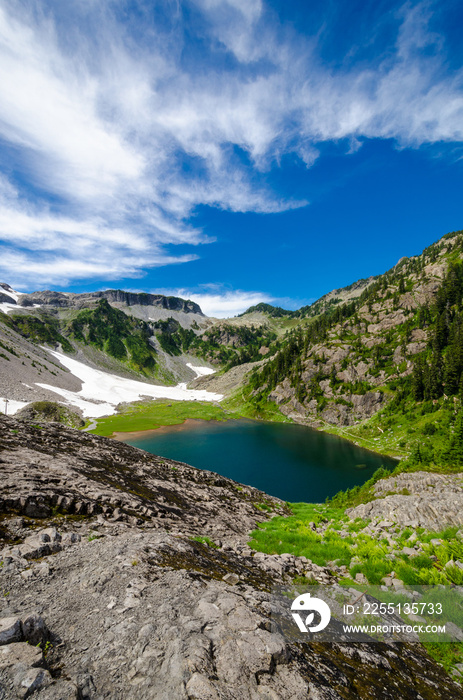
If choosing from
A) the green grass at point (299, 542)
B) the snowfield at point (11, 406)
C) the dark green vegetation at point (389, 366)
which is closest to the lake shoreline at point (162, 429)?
the snowfield at point (11, 406)

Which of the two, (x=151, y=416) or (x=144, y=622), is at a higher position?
(x=144, y=622)

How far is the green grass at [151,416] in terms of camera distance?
87387 mm

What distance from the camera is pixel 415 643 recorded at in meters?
7.49

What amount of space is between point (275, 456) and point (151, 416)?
6739cm

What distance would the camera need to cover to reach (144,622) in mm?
5609

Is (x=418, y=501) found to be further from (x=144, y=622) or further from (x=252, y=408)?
(x=252, y=408)

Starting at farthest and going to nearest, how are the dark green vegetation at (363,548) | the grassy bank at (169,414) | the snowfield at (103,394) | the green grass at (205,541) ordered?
the snowfield at (103,394) → the grassy bank at (169,414) → the green grass at (205,541) → the dark green vegetation at (363,548)

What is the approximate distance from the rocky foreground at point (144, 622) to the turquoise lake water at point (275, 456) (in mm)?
32436

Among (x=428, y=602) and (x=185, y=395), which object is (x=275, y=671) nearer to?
(x=428, y=602)

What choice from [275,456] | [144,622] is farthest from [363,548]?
[275,456]

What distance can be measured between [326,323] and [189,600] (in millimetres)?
144527

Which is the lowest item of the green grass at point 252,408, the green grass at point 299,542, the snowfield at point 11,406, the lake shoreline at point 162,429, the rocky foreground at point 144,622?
the lake shoreline at point 162,429

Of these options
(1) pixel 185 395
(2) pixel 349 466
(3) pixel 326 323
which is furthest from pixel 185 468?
(1) pixel 185 395

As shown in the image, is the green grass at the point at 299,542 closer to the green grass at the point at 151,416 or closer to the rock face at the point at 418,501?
the rock face at the point at 418,501
